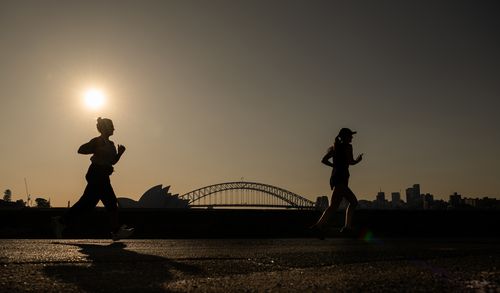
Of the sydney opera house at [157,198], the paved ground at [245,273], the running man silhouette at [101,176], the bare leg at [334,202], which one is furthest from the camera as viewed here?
the sydney opera house at [157,198]

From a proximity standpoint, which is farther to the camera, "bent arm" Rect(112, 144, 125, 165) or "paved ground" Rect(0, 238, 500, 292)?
"bent arm" Rect(112, 144, 125, 165)

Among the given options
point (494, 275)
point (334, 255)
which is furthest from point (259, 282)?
point (334, 255)

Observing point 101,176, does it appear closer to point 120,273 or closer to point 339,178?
→ point 339,178

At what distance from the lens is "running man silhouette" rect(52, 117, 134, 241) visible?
23.2 ft

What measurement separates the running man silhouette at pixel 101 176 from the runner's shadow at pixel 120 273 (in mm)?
2852

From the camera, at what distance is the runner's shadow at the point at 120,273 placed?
2.73 meters

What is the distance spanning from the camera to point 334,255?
470cm

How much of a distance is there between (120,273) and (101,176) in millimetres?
4002

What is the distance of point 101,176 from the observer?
7.09 meters

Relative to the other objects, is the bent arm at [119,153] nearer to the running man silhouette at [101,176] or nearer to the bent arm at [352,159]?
the running man silhouette at [101,176]

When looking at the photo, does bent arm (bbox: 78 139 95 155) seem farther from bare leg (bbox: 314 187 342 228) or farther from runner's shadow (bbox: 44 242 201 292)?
bare leg (bbox: 314 187 342 228)

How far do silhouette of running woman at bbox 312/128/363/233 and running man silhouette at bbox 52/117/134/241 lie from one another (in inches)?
121

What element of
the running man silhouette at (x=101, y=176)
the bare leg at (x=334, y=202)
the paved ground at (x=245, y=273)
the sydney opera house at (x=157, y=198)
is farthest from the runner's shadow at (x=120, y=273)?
the sydney opera house at (x=157, y=198)

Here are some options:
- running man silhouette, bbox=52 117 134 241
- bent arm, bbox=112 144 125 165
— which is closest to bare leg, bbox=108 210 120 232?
running man silhouette, bbox=52 117 134 241
